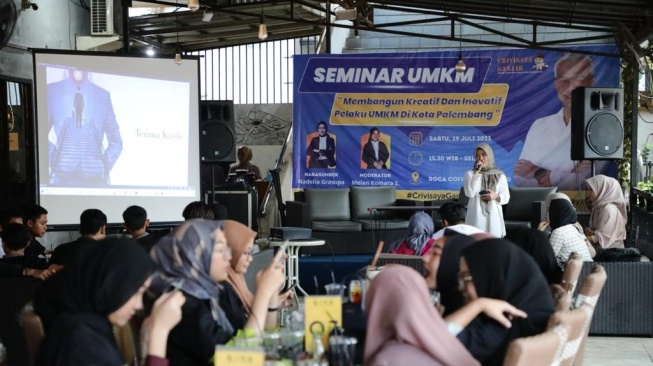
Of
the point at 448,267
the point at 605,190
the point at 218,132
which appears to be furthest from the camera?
the point at 218,132

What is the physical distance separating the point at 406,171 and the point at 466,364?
386 inches

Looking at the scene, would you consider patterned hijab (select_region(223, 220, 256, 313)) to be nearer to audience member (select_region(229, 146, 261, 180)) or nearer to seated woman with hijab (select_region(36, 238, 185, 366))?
seated woman with hijab (select_region(36, 238, 185, 366))

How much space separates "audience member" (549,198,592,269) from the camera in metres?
6.40

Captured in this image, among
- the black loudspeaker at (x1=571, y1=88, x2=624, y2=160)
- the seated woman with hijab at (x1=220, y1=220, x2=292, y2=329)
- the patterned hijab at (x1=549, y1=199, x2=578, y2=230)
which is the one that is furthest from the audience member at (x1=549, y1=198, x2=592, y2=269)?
the seated woman with hijab at (x1=220, y1=220, x2=292, y2=329)

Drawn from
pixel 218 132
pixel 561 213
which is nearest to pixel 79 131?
pixel 218 132

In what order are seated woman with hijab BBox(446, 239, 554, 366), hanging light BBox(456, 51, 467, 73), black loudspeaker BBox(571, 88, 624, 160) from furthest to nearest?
hanging light BBox(456, 51, 467, 73) < black loudspeaker BBox(571, 88, 624, 160) < seated woman with hijab BBox(446, 239, 554, 366)

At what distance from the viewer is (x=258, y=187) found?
1456 centimetres

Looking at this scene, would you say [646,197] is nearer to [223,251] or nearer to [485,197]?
[485,197]

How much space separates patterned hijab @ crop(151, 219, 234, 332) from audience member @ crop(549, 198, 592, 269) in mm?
3956

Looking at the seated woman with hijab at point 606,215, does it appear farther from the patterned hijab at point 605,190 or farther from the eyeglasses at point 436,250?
the eyeglasses at point 436,250

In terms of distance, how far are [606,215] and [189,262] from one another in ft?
19.1

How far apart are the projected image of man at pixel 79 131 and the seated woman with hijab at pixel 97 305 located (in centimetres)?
486

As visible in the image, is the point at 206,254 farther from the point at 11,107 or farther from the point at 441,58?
the point at 441,58

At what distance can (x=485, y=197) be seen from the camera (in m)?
8.31
